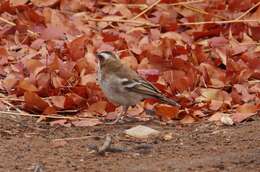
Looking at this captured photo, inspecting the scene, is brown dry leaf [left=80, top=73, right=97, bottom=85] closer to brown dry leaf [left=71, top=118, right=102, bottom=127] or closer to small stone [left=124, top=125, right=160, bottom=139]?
Answer: brown dry leaf [left=71, top=118, right=102, bottom=127]

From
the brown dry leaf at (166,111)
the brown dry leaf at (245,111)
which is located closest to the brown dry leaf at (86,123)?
the brown dry leaf at (166,111)

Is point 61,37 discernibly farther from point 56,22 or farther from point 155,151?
point 155,151

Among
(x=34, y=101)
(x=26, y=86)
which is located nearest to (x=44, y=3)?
(x=26, y=86)

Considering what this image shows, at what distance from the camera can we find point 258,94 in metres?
7.57

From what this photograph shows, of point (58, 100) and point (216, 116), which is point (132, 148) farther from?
point (58, 100)

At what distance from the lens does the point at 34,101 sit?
7.17 m

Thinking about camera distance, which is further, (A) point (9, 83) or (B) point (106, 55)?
(A) point (9, 83)

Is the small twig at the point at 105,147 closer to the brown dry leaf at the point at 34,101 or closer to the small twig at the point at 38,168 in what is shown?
the small twig at the point at 38,168

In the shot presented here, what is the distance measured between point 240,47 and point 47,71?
209 cm

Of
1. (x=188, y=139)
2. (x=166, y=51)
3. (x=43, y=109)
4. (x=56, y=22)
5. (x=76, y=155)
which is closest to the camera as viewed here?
(x=76, y=155)

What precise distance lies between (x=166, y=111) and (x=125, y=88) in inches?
15.0

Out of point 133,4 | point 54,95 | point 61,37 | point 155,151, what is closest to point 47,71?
point 54,95

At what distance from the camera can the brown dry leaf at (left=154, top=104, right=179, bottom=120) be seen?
7129 millimetres

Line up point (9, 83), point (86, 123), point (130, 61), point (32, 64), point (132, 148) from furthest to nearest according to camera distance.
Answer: point (130, 61) < point (32, 64) < point (9, 83) < point (86, 123) < point (132, 148)
